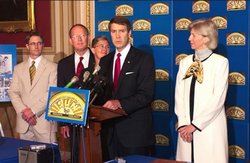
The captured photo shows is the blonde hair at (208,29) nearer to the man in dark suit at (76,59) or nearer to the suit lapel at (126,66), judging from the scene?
the suit lapel at (126,66)

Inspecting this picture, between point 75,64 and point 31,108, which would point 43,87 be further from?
point 75,64

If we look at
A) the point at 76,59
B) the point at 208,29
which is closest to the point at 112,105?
the point at 208,29

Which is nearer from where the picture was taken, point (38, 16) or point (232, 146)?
point (232, 146)

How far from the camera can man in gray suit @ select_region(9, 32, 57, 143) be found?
3666mm

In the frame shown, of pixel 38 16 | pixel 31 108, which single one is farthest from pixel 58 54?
pixel 31 108

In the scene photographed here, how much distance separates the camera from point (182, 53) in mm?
4551

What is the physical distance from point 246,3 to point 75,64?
188 centimetres

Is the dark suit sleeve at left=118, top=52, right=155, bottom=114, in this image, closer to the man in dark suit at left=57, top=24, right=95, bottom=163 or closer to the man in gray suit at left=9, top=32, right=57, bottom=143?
the man in dark suit at left=57, top=24, right=95, bottom=163

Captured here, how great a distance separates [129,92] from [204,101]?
1.80 ft

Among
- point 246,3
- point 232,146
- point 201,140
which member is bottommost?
point 232,146

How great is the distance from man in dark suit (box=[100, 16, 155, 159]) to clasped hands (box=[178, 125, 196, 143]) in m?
0.25

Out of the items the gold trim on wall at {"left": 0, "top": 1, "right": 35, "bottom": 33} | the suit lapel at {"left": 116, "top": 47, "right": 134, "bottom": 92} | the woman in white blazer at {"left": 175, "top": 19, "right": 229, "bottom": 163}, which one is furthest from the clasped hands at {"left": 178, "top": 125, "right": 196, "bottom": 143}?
the gold trim on wall at {"left": 0, "top": 1, "right": 35, "bottom": 33}

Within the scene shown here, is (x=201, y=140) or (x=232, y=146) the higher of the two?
(x=201, y=140)

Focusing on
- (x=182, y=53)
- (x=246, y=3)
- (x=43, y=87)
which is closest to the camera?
(x=43, y=87)
